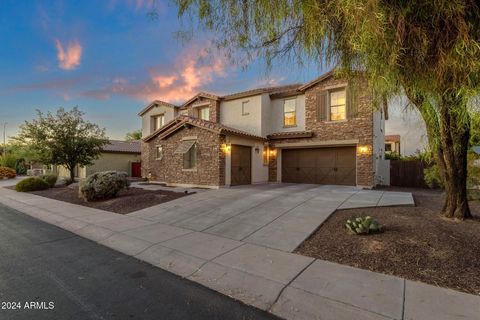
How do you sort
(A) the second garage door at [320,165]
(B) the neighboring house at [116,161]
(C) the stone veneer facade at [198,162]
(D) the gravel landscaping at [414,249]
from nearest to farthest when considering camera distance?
(D) the gravel landscaping at [414,249] → (C) the stone veneer facade at [198,162] → (A) the second garage door at [320,165] → (B) the neighboring house at [116,161]

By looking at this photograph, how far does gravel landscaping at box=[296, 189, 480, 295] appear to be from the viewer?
3659mm

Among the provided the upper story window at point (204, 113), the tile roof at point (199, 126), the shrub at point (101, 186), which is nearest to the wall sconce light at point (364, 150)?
the tile roof at point (199, 126)

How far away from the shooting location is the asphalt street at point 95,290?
2.95m

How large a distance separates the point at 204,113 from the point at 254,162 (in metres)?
6.59

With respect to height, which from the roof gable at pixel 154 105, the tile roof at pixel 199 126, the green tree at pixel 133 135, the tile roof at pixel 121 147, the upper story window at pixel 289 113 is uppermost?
the green tree at pixel 133 135

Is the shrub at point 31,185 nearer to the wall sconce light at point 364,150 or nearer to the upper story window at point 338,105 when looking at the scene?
the upper story window at point 338,105

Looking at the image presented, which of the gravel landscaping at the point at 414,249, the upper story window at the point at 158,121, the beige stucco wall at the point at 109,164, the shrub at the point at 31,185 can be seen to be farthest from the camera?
the beige stucco wall at the point at 109,164

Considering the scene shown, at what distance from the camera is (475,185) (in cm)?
710

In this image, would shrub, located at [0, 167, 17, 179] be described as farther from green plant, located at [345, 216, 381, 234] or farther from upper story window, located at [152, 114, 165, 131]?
green plant, located at [345, 216, 381, 234]

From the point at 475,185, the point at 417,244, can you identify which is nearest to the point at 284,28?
the point at 417,244

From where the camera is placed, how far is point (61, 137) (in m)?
15.7

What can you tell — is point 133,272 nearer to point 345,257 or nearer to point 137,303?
point 137,303

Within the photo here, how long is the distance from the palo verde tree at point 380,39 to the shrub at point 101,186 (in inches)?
354

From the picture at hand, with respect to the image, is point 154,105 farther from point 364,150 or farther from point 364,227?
point 364,227
